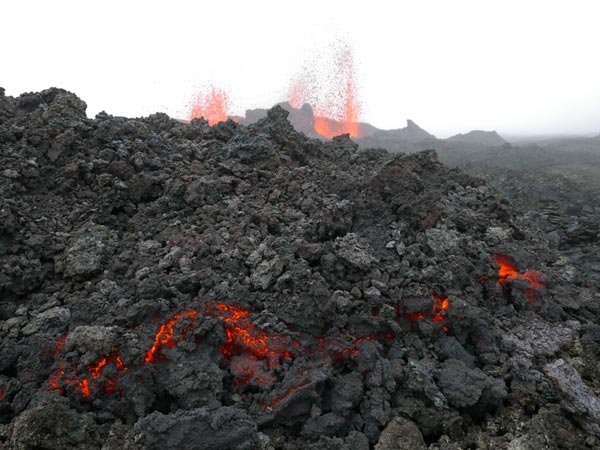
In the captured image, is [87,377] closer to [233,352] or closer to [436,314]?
[233,352]

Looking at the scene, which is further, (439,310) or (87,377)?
(439,310)

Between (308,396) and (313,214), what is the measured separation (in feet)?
12.3

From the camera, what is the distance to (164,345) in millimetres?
4727

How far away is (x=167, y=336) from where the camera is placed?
4828mm

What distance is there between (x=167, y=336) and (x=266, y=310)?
54.4 inches

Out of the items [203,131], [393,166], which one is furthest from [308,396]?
[203,131]

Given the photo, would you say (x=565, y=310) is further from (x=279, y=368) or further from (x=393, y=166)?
(x=279, y=368)

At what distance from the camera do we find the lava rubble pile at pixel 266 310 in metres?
4.33

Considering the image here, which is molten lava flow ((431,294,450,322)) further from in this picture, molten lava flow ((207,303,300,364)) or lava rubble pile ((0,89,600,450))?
molten lava flow ((207,303,300,364))

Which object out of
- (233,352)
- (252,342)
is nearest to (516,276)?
(252,342)

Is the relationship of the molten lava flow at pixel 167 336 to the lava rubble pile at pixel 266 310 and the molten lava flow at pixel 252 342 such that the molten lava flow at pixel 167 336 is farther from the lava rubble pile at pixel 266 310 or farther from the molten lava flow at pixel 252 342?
the molten lava flow at pixel 252 342

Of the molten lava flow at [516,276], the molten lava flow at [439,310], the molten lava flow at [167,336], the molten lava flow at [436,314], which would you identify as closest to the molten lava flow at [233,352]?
the molten lava flow at [167,336]

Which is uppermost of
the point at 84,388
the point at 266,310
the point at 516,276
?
the point at 266,310

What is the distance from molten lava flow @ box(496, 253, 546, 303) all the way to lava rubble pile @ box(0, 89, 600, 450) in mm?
36
